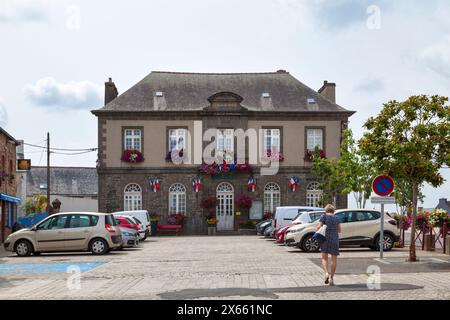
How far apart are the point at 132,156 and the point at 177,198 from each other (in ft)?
13.3

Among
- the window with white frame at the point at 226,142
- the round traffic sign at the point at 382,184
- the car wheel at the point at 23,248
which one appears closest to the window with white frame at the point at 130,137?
the window with white frame at the point at 226,142

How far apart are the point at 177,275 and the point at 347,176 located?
2785 centimetres

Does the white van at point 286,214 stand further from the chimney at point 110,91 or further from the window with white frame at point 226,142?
the chimney at point 110,91

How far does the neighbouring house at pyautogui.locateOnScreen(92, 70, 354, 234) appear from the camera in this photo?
50.5m

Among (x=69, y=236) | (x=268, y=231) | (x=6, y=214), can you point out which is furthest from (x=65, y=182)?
(x=69, y=236)

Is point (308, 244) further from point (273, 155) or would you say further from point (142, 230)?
point (273, 155)

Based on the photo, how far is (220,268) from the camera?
19.6 m

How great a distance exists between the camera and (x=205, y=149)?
5106 centimetres

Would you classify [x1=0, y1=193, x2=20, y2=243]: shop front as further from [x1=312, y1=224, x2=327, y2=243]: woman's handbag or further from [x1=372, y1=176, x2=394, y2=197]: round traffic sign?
[x1=312, y1=224, x2=327, y2=243]: woman's handbag

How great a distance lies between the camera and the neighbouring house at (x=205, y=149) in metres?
50.5

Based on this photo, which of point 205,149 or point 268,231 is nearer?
point 268,231

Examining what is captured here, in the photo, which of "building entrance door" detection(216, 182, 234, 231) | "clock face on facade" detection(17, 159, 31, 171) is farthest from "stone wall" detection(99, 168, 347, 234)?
"clock face on facade" detection(17, 159, 31, 171)

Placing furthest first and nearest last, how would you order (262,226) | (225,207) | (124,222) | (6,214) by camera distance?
(225,207) < (262,226) < (6,214) < (124,222)
